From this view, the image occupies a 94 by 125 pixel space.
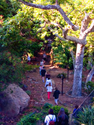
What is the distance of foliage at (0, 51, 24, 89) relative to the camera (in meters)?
7.76

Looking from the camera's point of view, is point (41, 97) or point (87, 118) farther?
point (41, 97)

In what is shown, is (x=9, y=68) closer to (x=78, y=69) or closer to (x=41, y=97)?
(x=41, y=97)

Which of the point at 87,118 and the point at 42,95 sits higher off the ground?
the point at 87,118

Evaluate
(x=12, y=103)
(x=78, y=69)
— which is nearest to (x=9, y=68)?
(x=12, y=103)

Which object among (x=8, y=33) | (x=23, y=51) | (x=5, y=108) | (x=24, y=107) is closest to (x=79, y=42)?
(x=23, y=51)

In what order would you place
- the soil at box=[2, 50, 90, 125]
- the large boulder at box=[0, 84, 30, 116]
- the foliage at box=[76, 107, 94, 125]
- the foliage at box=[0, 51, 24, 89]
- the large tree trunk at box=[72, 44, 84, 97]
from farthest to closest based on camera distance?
the large tree trunk at box=[72, 44, 84, 97]
the soil at box=[2, 50, 90, 125]
the large boulder at box=[0, 84, 30, 116]
the foliage at box=[0, 51, 24, 89]
the foliage at box=[76, 107, 94, 125]

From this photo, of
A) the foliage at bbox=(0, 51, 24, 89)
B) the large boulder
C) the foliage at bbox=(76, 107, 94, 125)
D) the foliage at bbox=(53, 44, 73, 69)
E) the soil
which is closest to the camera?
the foliage at bbox=(76, 107, 94, 125)

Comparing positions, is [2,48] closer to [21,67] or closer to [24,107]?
[21,67]

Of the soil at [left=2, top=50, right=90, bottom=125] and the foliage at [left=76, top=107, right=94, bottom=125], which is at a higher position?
the foliage at [left=76, top=107, right=94, bottom=125]

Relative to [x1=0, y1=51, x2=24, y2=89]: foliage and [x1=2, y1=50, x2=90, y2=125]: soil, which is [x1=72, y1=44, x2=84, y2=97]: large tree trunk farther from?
[x1=0, y1=51, x2=24, y2=89]: foliage

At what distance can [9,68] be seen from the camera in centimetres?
785

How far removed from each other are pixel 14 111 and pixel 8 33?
4.17 metres

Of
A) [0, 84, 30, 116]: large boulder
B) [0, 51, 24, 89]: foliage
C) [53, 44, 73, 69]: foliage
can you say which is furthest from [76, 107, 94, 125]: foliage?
[53, 44, 73, 69]: foliage

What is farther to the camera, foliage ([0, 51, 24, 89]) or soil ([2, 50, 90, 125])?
soil ([2, 50, 90, 125])
